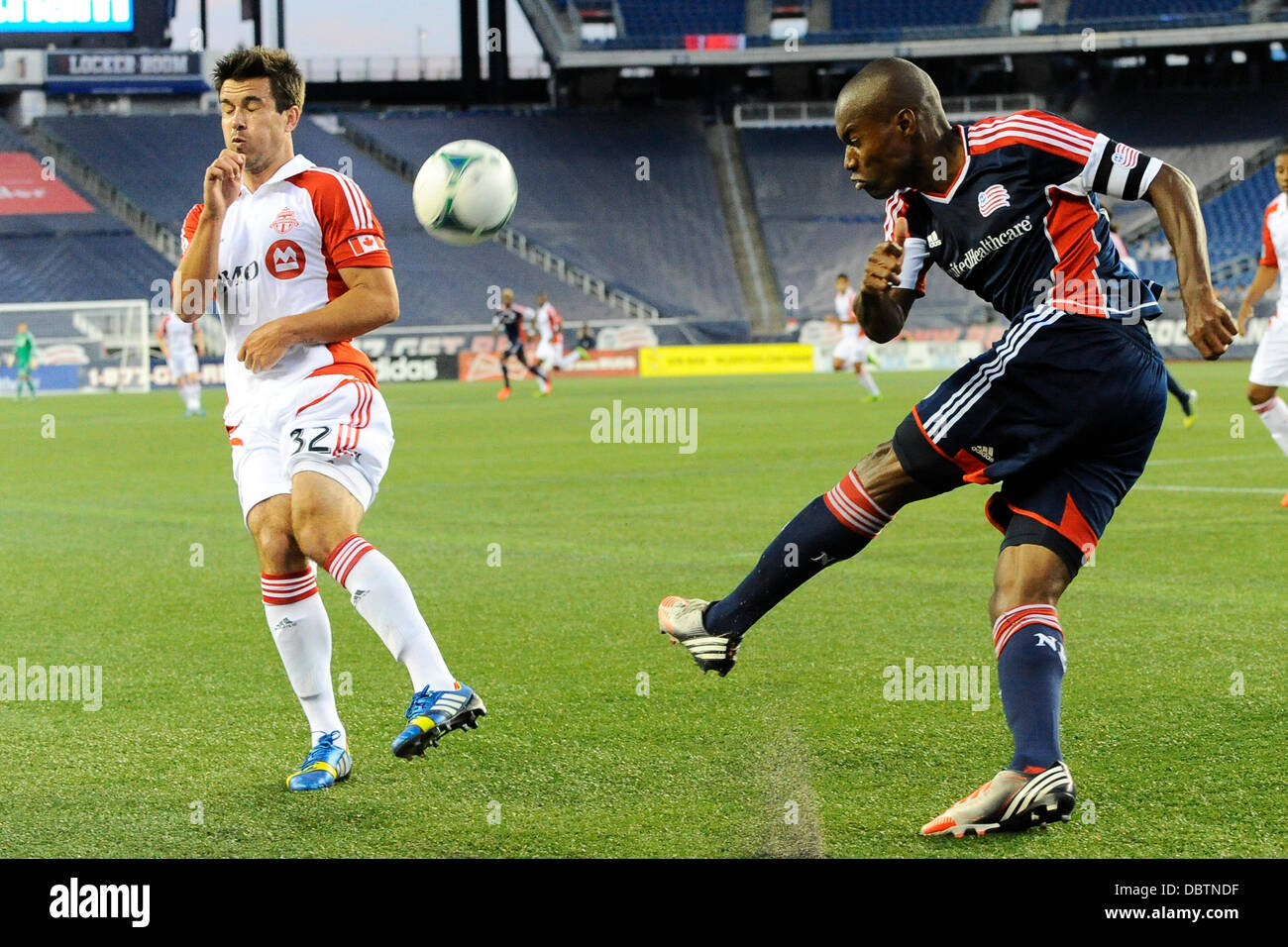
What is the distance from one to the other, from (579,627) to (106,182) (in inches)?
1624

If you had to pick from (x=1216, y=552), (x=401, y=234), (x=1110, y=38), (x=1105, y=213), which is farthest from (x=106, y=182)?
(x=1105, y=213)

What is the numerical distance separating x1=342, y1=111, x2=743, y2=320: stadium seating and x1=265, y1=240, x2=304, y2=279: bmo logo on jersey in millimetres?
40511

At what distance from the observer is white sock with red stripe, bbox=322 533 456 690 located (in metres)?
3.98

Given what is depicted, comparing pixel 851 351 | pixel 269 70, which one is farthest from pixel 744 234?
pixel 269 70

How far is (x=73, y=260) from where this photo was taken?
40.5 meters

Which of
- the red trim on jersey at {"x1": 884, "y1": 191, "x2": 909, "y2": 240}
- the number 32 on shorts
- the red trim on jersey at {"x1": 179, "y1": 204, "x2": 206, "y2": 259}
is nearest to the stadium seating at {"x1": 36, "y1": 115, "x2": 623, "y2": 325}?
the red trim on jersey at {"x1": 179, "y1": 204, "x2": 206, "y2": 259}

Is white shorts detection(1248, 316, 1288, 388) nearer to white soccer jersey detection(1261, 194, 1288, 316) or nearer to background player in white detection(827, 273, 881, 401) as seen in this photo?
white soccer jersey detection(1261, 194, 1288, 316)

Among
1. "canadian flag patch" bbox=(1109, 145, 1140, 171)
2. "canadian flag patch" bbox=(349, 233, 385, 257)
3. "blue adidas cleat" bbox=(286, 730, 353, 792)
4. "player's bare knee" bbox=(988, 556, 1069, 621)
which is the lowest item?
"blue adidas cleat" bbox=(286, 730, 353, 792)

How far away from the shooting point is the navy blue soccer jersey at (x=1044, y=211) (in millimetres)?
3742

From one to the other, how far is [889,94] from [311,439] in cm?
181

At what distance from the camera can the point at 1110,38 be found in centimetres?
4666

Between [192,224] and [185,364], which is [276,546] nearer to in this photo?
[192,224]
